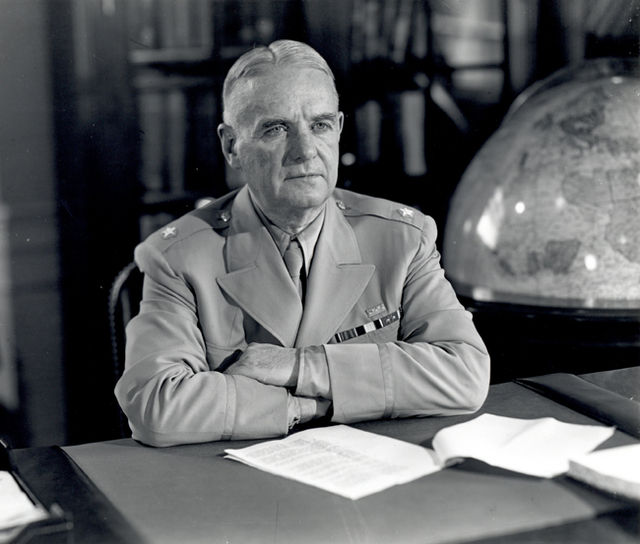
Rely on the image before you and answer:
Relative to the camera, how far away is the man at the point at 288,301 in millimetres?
1497

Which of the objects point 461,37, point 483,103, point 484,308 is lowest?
point 484,308

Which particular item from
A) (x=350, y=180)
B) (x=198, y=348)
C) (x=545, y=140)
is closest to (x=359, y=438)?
(x=198, y=348)

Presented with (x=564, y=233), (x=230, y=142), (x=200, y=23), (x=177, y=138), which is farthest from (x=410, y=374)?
(x=200, y=23)

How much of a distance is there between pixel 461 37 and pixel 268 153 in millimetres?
1201

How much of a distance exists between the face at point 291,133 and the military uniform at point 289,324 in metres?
0.11

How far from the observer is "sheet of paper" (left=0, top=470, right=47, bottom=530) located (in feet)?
3.28

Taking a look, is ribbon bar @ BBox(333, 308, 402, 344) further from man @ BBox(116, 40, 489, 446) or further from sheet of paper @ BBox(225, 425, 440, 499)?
sheet of paper @ BBox(225, 425, 440, 499)

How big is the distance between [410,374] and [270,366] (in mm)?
261

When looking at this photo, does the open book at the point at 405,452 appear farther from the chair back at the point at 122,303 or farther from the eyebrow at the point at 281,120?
the chair back at the point at 122,303

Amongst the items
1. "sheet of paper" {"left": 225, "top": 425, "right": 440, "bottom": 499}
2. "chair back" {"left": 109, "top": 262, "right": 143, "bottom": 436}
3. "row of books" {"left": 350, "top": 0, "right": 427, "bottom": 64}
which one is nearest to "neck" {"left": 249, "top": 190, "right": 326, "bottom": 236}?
"chair back" {"left": 109, "top": 262, "right": 143, "bottom": 436}

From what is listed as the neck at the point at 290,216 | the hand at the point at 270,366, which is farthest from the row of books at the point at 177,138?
the hand at the point at 270,366

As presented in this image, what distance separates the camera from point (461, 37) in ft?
8.73

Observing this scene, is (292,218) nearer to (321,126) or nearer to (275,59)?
(321,126)

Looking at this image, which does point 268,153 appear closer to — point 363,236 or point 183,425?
point 363,236
